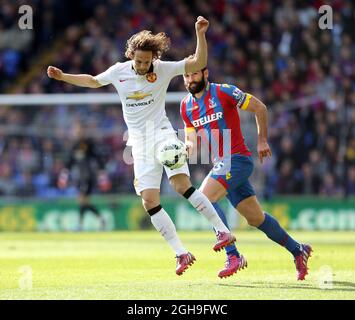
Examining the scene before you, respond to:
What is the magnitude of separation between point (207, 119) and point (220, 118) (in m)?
0.14

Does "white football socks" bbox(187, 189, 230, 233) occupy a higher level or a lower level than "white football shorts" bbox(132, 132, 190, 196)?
lower

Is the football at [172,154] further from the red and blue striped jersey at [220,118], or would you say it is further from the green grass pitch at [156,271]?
the green grass pitch at [156,271]

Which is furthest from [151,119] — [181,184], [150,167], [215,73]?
[215,73]

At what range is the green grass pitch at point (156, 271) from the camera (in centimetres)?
860

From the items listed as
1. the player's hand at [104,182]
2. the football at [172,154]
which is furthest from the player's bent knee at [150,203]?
the player's hand at [104,182]

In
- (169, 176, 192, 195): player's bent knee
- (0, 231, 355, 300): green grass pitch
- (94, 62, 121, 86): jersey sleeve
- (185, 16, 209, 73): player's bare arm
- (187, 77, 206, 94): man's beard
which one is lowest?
(0, 231, 355, 300): green grass pitch

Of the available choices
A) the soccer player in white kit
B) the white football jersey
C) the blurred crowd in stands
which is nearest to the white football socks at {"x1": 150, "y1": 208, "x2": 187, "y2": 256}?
the soccer player in white kit

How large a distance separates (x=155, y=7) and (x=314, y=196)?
8792mm

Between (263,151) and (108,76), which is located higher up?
(108,76)

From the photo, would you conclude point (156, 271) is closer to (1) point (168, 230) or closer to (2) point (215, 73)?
(1) point (168, 230)

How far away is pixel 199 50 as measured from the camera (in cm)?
923

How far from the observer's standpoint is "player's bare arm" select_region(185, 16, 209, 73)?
29.4 ft

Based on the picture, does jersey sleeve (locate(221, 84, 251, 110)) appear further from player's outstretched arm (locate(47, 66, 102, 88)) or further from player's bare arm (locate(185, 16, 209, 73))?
player's outstretched arm (locate(47, 66, 102, 88))

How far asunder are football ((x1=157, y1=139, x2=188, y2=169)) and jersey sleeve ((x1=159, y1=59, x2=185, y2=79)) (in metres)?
0.70
